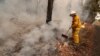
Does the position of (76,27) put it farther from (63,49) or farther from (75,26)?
(63,49)

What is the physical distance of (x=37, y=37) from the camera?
14.0m

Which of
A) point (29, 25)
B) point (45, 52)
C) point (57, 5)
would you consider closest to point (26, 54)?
point (45, 52)

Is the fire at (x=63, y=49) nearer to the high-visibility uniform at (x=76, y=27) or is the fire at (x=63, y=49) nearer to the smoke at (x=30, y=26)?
the smoke at (x=30, y=26)

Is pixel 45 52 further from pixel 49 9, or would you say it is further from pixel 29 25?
pixel 29 25

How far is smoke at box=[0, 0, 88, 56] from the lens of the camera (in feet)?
42.9

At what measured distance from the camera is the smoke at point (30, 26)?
1306cm

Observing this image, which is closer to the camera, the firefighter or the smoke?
the firefighter

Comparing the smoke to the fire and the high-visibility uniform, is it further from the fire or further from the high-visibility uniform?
the high-visibility uniform

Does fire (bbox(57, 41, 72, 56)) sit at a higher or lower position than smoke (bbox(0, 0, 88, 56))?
lower

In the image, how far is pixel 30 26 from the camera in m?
16.7

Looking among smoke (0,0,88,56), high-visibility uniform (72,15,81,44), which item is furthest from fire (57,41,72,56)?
high-visibility uniform (72,15,81,44)

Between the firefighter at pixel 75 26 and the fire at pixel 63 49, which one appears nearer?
the firefighter at pixel 75 26

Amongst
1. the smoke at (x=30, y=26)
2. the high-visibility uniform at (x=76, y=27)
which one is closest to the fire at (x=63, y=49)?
the smoke at (x=30, y=26)

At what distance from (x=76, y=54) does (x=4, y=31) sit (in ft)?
14.5
